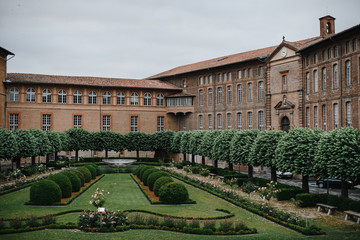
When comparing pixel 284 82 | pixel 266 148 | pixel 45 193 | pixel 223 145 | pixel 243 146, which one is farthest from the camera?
pixel 284 82

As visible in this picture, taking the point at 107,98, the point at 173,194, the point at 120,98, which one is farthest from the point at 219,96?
the point at 173,194

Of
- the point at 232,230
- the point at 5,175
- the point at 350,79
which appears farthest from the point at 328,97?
the point at 5,175

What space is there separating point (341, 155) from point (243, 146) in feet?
40.4

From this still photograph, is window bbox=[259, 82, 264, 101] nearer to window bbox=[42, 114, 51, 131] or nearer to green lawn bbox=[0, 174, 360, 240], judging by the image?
green lawn bbox=[0, 174, 360, 240]

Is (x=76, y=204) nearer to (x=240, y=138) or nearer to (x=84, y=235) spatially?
(x=84, y=235)

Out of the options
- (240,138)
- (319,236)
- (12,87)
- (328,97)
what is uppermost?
(12,87)

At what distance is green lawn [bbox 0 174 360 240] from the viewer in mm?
14359

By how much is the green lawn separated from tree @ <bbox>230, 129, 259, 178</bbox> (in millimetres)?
5897

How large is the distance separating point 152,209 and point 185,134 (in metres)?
30.4

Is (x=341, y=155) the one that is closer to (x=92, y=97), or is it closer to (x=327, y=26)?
(x=327, y=26)

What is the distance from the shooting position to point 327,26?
135 ft

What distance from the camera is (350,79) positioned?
3159cm

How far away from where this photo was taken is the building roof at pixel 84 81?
53.8 metres

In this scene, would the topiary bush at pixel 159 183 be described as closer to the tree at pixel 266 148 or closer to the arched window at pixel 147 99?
the tree at pixel 266 148
